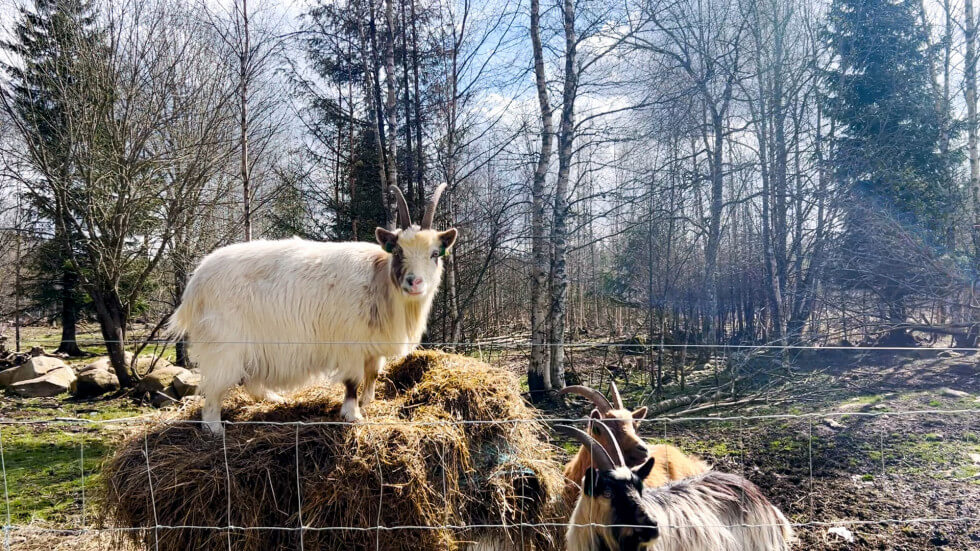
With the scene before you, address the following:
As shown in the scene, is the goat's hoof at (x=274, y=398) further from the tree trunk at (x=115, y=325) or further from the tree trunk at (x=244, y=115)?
the tree trunk at (x=115, y=325)

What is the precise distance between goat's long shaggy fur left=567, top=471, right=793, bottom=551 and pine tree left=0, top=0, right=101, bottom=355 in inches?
451

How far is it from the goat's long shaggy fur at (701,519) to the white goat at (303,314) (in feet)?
6.29

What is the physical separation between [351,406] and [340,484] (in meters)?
0.80

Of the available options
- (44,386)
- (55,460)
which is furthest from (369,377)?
(44,386)

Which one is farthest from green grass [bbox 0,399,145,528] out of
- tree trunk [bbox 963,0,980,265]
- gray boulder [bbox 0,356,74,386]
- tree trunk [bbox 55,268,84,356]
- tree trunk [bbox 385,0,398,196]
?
tree trunk [bbox 963,0,980,265]

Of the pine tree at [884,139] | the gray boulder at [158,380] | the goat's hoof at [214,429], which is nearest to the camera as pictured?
the goat's hoof at [214,429]

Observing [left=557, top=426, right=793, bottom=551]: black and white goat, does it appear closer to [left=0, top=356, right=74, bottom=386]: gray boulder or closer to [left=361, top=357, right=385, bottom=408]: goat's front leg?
[left=361, top=357, right=385, bottom=408]: goat's front leg

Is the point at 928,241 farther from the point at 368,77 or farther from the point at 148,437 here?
the point at 148,437

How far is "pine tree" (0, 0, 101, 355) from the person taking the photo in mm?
10117

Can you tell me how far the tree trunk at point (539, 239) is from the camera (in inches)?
370

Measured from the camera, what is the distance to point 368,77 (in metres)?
10.7

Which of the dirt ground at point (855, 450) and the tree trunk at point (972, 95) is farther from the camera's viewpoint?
the tree trunk at point (972, 95)

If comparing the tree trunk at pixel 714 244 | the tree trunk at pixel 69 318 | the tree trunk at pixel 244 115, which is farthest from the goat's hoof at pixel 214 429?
the tree trunk at pixel 69 318

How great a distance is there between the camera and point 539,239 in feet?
31.9
